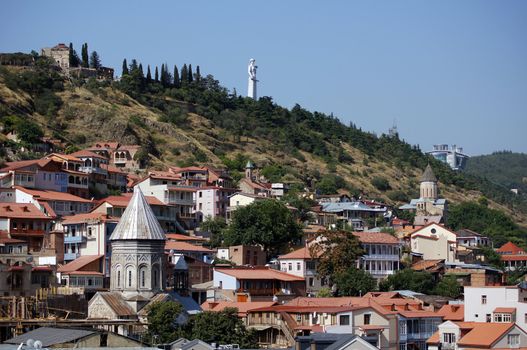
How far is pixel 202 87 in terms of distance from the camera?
185 m

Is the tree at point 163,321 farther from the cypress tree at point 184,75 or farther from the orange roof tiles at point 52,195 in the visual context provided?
the cypress tree at point 184,75

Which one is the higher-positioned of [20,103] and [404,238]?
[20,103]

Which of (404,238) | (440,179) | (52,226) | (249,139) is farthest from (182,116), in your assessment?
(52,226)

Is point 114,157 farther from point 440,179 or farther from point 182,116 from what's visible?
point 440,179

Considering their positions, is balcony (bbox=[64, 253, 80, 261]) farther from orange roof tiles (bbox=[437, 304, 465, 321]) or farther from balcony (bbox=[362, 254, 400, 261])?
orange roof tiles (bbox=[437, 304, 465, 321])

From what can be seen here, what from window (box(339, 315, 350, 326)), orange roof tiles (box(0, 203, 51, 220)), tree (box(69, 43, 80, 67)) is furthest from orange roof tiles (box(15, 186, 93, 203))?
tree (box(69, 43, 80, 67))

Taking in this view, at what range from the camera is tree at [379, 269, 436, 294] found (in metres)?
99.5

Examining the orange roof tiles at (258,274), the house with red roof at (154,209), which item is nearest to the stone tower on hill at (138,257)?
the orange roof tiles at (258,274)

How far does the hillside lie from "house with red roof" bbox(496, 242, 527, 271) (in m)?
25.7

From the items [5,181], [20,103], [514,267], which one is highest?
[20,103]

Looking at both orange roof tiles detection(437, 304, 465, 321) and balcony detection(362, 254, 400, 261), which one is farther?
balcony detection(362, 254, 400, 261)

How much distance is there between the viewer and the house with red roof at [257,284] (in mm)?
90688

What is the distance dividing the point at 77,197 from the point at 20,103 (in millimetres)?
41097

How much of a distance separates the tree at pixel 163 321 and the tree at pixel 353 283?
906 inches
